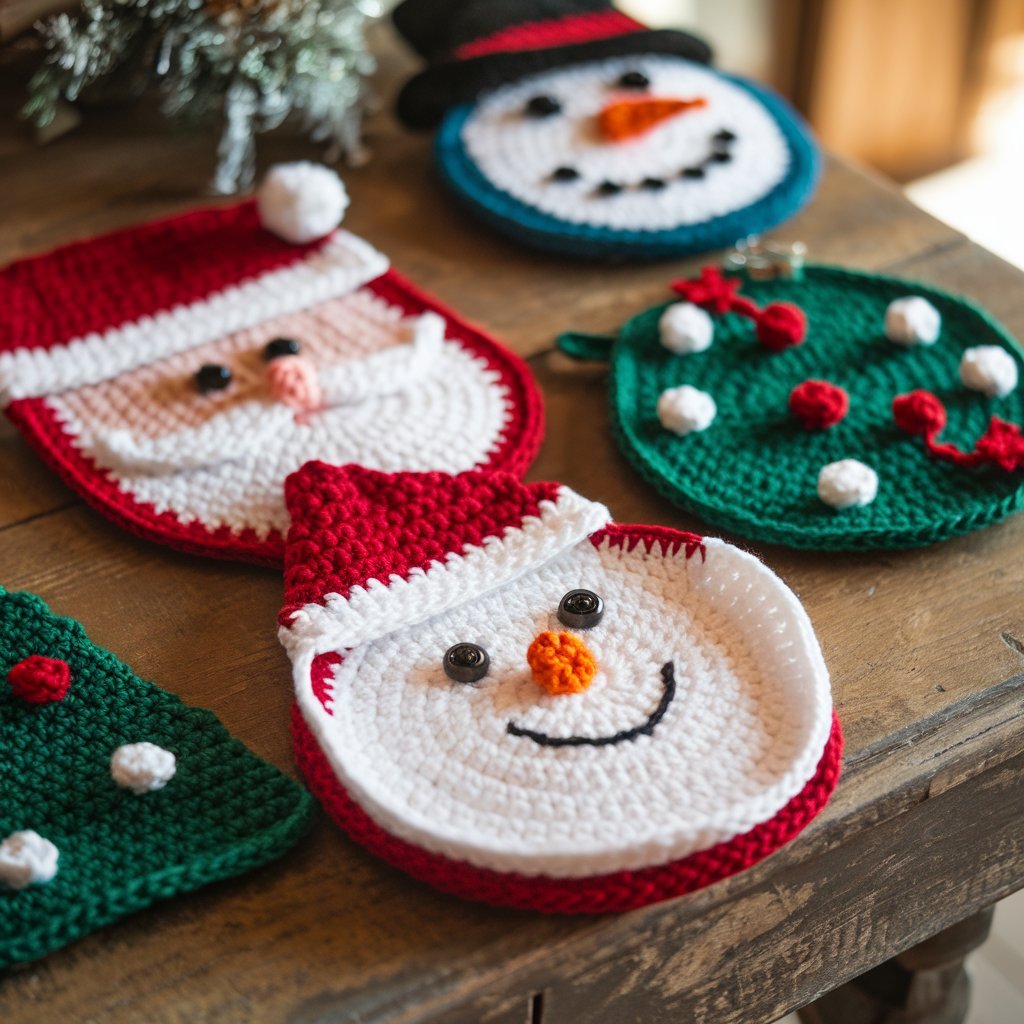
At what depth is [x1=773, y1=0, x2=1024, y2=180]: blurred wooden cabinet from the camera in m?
1.87

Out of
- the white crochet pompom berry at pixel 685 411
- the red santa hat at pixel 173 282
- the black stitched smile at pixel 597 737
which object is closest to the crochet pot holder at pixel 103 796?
the black stitched smile at pixel 597 737

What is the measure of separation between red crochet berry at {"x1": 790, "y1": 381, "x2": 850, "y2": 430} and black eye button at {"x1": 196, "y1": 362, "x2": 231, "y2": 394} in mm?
383

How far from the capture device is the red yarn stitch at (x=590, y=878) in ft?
2.02

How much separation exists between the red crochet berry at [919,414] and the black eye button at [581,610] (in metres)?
0.26

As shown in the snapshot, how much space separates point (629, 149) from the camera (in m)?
1.04

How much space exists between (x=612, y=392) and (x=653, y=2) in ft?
4.00

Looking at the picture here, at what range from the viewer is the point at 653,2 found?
1900 mm

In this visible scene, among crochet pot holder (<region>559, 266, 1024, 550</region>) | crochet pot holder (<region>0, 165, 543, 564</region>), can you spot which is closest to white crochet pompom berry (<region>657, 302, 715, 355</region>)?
crochet pot holder (<region>559, 266, 1024, 550</region>)

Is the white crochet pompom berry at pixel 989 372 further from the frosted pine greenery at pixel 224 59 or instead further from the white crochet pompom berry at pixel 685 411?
the frosted pine greenery at pixel 224 59

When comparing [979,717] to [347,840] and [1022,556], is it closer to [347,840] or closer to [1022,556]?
[1022,556]

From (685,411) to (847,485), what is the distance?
0.12 metres

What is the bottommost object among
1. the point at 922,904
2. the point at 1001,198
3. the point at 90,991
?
the point at 1001,198

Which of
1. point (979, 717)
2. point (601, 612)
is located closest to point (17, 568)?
point (601, 612)

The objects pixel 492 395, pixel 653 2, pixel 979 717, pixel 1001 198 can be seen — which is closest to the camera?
pixel 979 717
